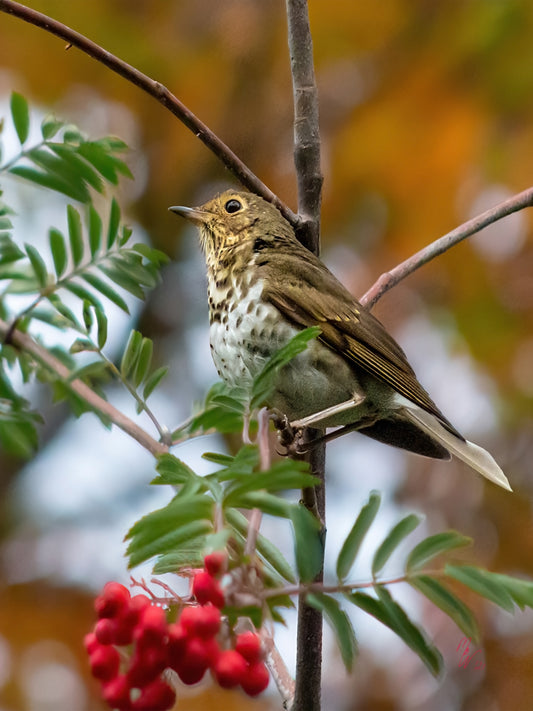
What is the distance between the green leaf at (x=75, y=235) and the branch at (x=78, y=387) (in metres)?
0.24

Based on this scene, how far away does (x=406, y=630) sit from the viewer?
1431 mm

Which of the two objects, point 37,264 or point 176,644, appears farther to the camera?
point 37,264

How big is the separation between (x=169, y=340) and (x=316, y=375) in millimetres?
2076

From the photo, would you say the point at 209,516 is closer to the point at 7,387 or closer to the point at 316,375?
the point at 7,387

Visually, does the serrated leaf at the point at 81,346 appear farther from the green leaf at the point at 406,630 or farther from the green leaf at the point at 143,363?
the green leaf at the point at 406,630

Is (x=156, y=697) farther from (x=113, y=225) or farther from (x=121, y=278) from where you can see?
(x=113, y=225)

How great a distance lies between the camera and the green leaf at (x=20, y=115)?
2.06 m

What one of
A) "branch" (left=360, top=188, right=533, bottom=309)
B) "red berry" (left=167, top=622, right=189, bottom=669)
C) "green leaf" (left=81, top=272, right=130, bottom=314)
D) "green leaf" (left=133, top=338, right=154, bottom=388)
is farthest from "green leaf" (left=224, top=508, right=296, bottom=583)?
"branch" (left=360, top=188, right=533, bottom=309)

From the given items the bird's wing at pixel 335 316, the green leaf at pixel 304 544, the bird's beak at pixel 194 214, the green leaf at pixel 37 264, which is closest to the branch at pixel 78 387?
the green leaf at pixel 37 264

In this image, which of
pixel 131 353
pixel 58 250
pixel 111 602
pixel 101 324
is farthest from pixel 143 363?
pixel 111 602

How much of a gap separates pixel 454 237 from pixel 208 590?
201 cm

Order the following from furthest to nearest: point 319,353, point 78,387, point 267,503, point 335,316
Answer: point 335,316, point 319,353, point 78,387, point 267,503

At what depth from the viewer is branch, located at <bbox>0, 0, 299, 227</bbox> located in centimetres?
219

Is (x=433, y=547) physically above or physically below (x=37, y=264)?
below
